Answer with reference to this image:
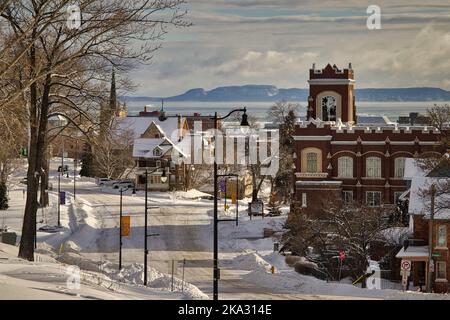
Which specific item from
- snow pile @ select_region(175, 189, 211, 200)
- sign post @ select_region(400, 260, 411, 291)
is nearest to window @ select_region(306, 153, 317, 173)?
snow pile @ select_region(175, 189, 211, 200)

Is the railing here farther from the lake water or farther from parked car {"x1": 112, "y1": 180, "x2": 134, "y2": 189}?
parked car {"x1": 112, "y1": 180, "x2": 134, "y2": 189}

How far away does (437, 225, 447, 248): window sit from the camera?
42125 millimetres

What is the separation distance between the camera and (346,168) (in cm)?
6462

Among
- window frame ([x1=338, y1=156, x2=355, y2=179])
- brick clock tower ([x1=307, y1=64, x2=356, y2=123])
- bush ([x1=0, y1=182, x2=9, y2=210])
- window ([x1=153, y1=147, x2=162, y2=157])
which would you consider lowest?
bush ([x1=0, y1=182, x2=9, y2=210])

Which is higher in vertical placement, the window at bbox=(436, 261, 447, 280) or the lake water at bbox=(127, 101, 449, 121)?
the lake water at bbox=(127, 101, 449, 121)

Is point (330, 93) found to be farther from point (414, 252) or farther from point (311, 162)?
point (414, 252)

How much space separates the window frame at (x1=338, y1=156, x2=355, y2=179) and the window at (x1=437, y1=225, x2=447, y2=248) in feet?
72.3

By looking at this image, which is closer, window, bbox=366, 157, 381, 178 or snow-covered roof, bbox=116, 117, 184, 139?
window, bbox=366, 157, 381, 178

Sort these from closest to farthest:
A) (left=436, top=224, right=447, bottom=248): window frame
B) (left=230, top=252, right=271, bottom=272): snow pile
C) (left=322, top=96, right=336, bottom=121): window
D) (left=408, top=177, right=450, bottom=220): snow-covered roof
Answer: (left=408, top=177, right=450, bottom=220): snow-covered roof, (left=436, top=224, right=447, bottom=248): window frame, (left=230, top=252, right=271, bottom=272): snow pile, (left=322, top=96, right=336, bottom=121): window

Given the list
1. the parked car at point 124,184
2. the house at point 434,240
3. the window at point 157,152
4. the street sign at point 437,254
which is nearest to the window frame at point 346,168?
the house at point 434,240

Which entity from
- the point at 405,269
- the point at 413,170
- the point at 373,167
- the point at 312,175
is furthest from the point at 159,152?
the point at 405,269

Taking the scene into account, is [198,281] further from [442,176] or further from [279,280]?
[442,176]
